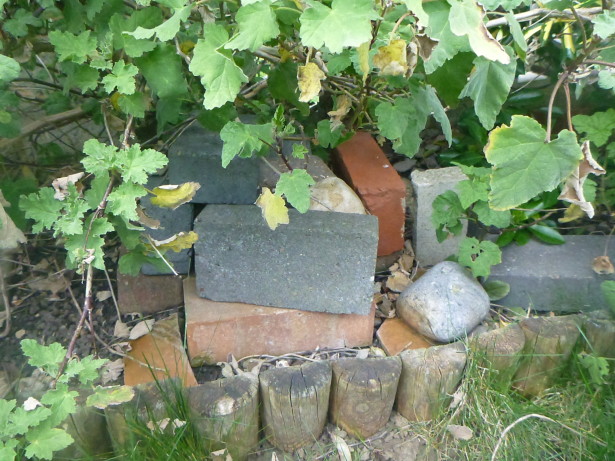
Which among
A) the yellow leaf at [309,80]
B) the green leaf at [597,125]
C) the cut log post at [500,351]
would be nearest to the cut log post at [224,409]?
the cut log post at [500,351]

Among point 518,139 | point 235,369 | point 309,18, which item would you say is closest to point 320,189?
point 235,369

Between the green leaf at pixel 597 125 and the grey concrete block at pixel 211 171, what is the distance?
116 cm

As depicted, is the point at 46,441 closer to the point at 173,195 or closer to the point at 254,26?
the point at 173,195

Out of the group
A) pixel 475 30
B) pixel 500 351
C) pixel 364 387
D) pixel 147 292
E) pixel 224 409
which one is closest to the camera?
pixel 475 30

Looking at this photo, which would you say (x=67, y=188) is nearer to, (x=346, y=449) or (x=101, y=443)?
(x=101, y=443)

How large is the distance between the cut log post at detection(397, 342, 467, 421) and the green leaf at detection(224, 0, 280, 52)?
105 cm

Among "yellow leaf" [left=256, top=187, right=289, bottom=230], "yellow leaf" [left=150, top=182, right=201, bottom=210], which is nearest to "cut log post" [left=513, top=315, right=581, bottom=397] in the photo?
"yellow leaf" [left=256, top=187, right=289, bottom=230]

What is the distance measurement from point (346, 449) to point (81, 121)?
1.59 meters

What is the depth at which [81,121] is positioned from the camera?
2602mm

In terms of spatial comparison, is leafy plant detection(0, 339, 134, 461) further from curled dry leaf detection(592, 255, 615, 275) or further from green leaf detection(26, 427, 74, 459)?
curled dry leaf detection(592, 255, 615, 275)

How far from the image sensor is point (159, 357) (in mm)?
2137

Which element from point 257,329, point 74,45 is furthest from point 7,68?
point 257,329

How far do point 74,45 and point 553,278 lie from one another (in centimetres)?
174

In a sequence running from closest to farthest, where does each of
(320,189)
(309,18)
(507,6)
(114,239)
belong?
(309,18) → (507,6) → (320,189) → (114,239)
